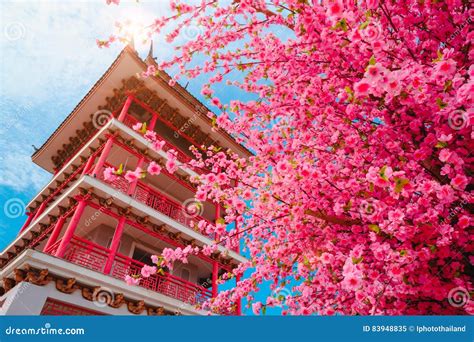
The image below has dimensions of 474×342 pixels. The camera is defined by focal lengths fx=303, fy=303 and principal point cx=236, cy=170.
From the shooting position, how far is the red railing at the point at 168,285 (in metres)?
10.7

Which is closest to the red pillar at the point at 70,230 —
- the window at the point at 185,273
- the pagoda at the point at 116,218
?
the pagoda at the point at 116,218

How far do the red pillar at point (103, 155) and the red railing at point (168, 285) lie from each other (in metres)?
3.31

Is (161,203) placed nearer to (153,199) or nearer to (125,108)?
(153,199)

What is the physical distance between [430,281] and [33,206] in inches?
Answer: 720

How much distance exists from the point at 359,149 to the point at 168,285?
9.47 metres

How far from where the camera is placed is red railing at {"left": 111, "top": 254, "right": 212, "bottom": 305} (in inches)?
423

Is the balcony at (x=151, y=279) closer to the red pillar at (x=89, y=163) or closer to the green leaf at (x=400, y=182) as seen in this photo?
the red pillar at (x=89, y=163)

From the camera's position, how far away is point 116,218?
11000 mm

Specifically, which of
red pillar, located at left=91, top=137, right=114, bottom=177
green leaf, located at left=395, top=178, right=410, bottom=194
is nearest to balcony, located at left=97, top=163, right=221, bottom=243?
red pillar, located at left=91, top=137, right=114, bottom=177

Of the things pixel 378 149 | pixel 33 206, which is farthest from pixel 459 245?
pixel 33 206

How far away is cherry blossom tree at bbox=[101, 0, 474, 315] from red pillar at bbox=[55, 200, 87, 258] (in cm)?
525

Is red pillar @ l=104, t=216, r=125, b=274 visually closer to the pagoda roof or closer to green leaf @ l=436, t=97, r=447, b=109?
the pagoda roof

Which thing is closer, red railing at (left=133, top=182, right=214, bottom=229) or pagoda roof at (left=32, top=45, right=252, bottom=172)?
red railing at (left=133, top=182, right=214, bottom=229)

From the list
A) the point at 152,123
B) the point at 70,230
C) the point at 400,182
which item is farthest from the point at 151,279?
the point at 400,182
